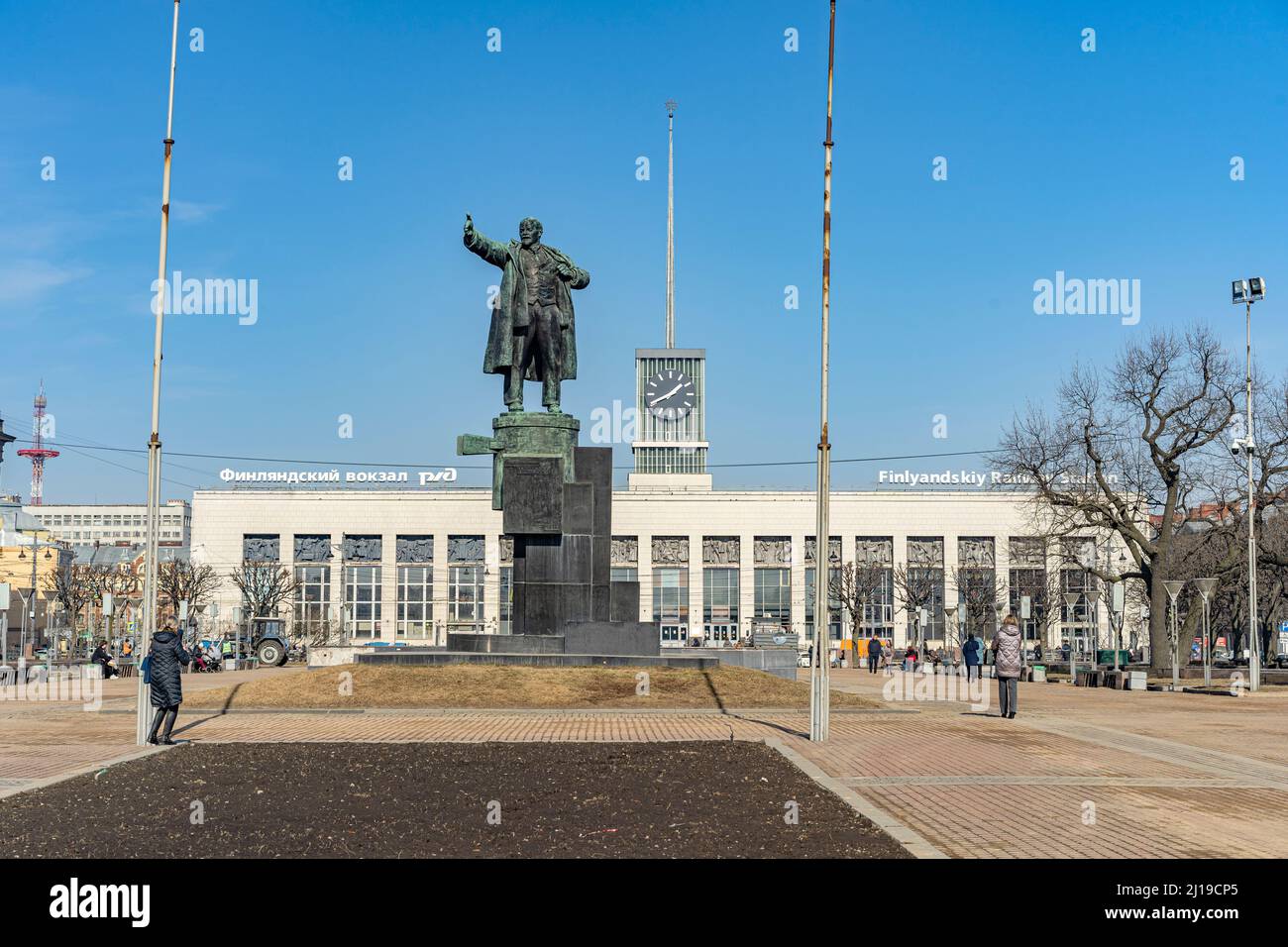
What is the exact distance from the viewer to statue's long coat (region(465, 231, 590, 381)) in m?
29.5

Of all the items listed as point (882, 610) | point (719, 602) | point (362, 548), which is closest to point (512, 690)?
point (719, 602)

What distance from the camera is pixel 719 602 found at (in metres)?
111

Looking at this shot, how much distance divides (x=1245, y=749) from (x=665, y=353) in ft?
389

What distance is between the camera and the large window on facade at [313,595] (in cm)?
10588

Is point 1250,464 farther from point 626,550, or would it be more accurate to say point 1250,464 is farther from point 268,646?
point 626,550

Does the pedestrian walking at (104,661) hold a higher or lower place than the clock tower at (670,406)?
lower

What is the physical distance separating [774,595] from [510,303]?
83.6m

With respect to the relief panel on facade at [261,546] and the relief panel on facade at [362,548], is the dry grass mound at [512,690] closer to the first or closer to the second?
the relief panel on facade at [362,548]

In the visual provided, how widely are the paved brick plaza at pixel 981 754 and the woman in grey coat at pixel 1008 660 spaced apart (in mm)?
595

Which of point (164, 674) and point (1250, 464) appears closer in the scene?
point (164, 674)

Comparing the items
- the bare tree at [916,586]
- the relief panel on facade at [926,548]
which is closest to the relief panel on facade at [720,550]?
the bare tree at [916,586]
